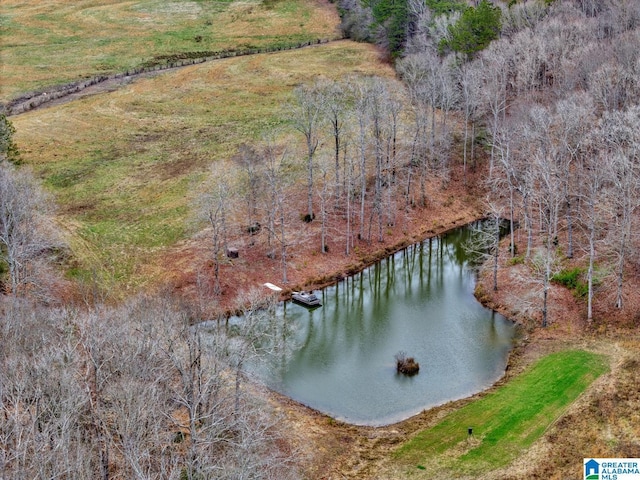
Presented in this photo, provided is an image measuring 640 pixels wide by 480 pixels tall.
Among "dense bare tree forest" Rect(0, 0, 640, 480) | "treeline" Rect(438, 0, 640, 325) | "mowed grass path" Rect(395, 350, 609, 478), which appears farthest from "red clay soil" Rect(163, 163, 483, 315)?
"mowed grass path" Rect(395, 350, 609, 478)

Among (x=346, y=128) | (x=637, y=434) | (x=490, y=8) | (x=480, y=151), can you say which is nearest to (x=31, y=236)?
(x=346, y=128)

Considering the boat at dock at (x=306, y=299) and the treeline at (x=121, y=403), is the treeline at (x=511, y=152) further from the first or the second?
the treeline at (x=121, y=403)

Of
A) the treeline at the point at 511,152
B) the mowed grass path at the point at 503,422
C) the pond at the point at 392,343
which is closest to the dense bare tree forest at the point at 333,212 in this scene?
the treeline at the point at 511,152

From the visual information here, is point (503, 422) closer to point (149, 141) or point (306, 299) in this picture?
point (306, 299)

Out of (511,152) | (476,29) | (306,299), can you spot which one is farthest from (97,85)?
(511,152)

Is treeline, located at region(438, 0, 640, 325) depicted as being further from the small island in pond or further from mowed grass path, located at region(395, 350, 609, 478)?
the small island in pond
